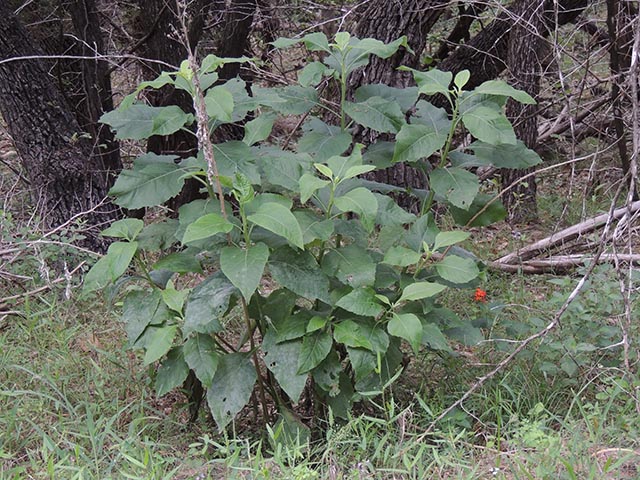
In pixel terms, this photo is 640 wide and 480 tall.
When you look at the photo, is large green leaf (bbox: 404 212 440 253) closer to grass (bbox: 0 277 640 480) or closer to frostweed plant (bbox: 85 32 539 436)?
frostweed plant (bbox: 85 32 539 436)

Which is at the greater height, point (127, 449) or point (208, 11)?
point (208, 11)

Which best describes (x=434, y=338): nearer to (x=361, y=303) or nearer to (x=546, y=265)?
(x=361, y=303)

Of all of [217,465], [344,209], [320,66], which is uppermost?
[320,66]

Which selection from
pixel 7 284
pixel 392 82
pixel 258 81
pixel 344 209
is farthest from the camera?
pixel 258 81

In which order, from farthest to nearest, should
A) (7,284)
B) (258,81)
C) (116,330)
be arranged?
1. (258,81)
2. (7,284)
3. (116,330)

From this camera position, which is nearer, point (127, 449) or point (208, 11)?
point (127, 449)

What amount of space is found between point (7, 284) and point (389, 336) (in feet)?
8.99

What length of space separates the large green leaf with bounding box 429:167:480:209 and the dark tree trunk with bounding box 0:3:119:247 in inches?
105

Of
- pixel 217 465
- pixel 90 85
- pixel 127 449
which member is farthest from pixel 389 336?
pixel 90 85

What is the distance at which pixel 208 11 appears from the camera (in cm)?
594

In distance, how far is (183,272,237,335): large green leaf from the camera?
8.94ft

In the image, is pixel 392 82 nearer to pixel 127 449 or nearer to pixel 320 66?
pixel 320 66

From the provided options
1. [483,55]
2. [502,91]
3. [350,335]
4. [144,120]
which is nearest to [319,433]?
[350,335]

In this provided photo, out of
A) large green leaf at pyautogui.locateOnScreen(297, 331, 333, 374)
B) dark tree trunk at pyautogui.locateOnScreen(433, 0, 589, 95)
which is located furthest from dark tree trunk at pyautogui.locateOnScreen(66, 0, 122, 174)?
large green leaf at pyautogui.locateOnScreen(297, 331, 333, 374)
